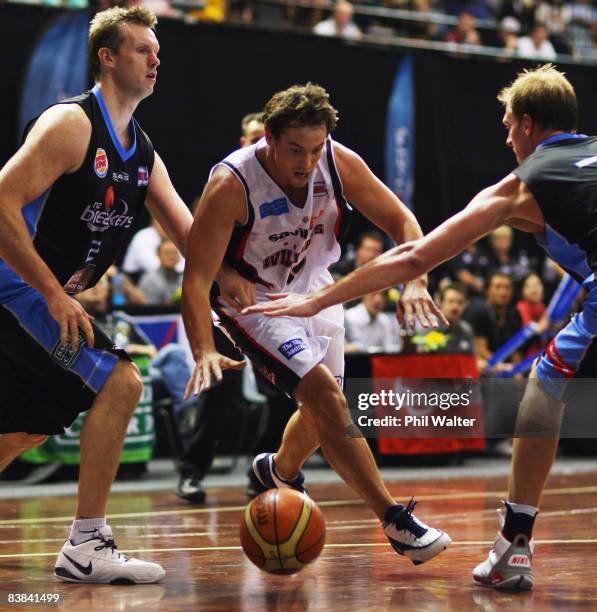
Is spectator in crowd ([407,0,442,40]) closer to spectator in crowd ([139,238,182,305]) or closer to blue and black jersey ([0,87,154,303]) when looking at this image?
spectator in crowd ([139,238,182,305])

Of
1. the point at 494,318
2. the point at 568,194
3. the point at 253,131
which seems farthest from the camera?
the point at 494,318

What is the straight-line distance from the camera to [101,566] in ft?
15.7

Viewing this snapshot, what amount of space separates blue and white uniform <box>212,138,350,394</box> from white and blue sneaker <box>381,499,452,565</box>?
70 centimetres

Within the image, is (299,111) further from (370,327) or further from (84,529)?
(370,327)

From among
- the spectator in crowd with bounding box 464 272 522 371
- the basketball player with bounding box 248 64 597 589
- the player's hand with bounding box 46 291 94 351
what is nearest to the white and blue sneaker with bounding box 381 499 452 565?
the basketball player with bounding box 248 64 597 589

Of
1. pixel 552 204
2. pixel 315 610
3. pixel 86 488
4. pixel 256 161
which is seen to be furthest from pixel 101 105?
pixel 315 610

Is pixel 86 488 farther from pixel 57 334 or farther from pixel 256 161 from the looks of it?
pixel 256 161

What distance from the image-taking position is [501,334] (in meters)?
11.9

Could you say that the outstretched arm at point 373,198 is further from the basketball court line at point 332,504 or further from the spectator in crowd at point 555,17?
the spectator in crowd at point 555,17

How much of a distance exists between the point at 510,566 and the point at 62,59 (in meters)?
8.33

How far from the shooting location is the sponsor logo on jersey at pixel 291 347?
16.7 ft

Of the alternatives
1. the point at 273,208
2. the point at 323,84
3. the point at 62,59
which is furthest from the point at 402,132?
the point at 273,208

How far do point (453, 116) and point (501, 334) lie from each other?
343cm

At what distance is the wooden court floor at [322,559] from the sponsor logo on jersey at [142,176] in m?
1.70
